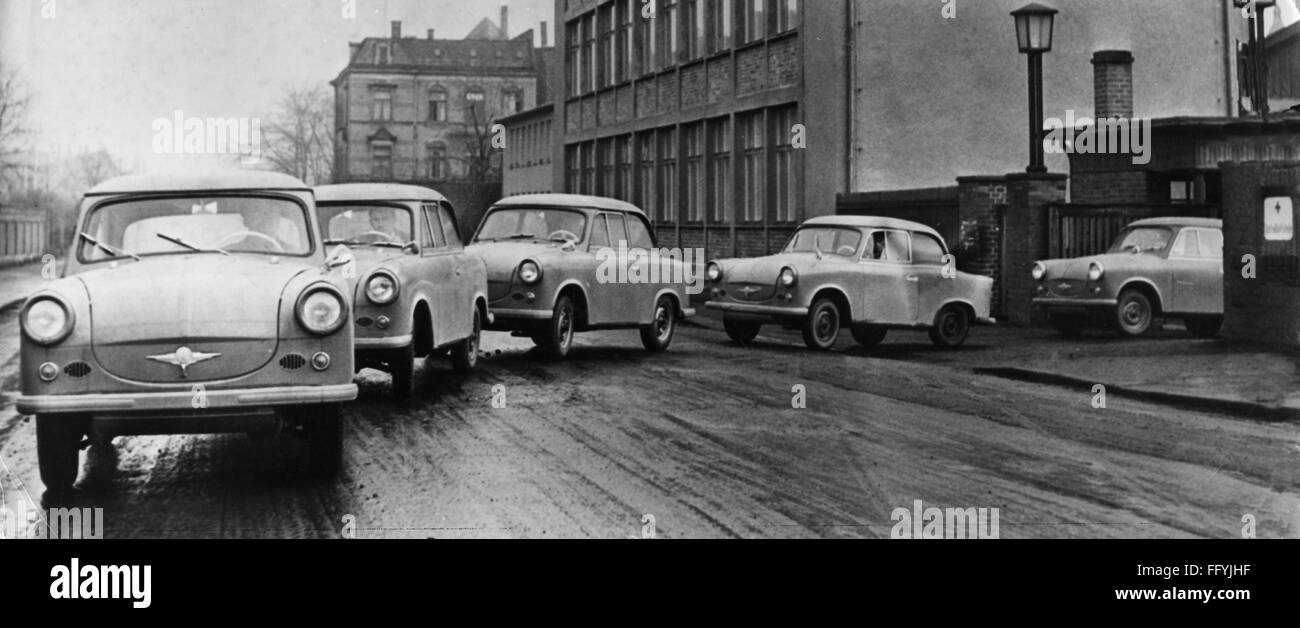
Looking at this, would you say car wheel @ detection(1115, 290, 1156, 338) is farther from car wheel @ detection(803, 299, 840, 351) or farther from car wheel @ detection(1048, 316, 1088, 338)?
car wheel @ detection(803, 299, 840, 351)

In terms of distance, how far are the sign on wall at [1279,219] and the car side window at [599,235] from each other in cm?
652

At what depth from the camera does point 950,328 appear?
1583 centimetres

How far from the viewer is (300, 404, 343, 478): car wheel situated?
7.13m

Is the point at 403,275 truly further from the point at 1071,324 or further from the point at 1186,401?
the point at 1071,324

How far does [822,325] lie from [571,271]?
308 cm

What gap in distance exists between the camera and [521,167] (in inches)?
1903

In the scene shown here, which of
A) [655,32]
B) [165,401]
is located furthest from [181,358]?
[655,32]

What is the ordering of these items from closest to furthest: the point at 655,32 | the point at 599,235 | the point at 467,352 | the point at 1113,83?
the point at 467,352 < the point at 599,235 < the point at 1113,83 < the point at 655,32

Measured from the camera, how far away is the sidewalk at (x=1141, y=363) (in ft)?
34.4

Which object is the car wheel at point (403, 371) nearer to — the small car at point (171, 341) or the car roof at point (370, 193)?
A: the car roof at point (370, 193)

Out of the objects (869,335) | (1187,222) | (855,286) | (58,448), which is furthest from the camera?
(1187,222)

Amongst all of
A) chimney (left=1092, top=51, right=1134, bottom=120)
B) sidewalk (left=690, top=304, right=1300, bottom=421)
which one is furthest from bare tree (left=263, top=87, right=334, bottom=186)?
chimney (left=1092, top=51, right=1134, bottom=120)

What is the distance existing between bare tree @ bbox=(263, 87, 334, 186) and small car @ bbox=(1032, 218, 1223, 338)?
8.90 metres

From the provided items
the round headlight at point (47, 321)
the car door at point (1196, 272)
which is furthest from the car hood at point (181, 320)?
the car door at point (1196, 272)
